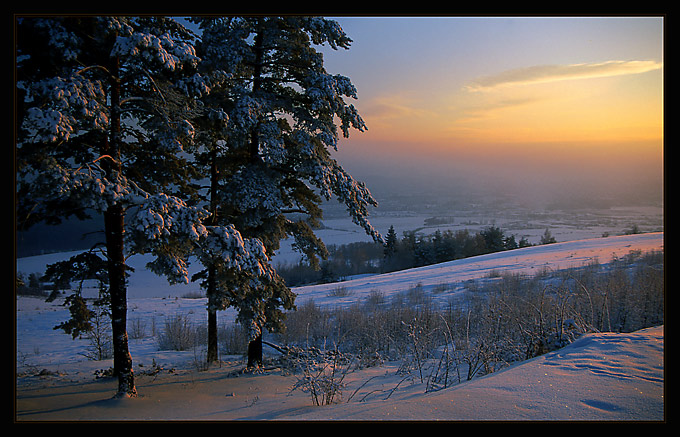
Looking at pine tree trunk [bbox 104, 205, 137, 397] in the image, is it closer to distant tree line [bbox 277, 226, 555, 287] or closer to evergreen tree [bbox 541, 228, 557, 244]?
distant tree line [bbox 277, 226, 555, 287]

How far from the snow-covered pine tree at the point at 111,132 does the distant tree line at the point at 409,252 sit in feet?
105

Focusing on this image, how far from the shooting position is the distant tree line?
44375 millimetres

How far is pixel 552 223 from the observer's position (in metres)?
47.2

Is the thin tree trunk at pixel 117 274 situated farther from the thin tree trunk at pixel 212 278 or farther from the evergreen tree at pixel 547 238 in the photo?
the evergreen tree at pixel 547 238

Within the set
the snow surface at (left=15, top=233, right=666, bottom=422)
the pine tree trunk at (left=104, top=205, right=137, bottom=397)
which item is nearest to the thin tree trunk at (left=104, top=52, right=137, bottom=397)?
the pine tree trunk at (left=104, top=205, right=137, bottom=397)

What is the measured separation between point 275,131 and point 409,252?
143 ft

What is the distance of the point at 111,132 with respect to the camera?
6.68 m

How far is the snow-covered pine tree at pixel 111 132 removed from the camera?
5.48 m

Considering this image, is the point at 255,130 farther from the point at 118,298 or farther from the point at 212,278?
the point at 118,298

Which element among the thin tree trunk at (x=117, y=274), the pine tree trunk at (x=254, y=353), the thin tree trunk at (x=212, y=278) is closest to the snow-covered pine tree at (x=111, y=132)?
the thin tree trunk at (x=117, y=274)

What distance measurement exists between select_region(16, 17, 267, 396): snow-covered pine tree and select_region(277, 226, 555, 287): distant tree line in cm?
3196

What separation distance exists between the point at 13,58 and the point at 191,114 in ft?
8.58
